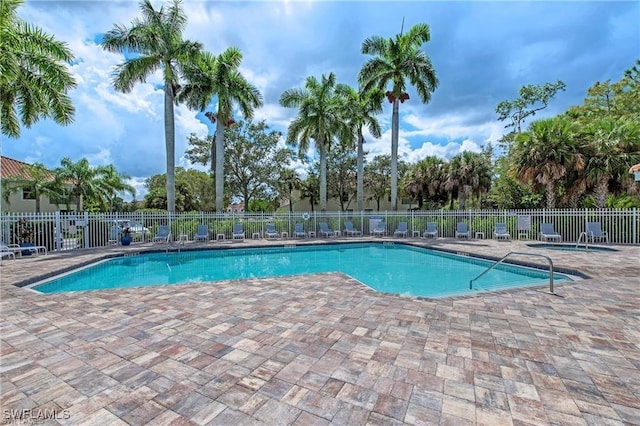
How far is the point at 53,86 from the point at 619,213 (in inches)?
896

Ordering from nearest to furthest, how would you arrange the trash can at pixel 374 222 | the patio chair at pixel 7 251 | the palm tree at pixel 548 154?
1. the patio chair at pixel 7 251
2. the palm tree at pixel 548 154
3. the trash can at pixel 374 222

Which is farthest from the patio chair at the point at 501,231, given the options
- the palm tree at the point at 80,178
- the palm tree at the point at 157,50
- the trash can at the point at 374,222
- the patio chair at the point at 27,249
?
the palm tree at the point at 80,178

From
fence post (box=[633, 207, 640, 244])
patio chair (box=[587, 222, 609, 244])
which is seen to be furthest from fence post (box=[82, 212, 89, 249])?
fence post (box=[633, 207, 640, 244])

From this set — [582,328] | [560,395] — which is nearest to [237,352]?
[560,395]

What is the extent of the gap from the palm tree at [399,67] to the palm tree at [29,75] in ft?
48.4

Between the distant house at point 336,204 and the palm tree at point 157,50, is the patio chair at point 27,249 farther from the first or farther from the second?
the distant house at point 336,204

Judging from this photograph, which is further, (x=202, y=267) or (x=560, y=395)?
(x=202, y=267)

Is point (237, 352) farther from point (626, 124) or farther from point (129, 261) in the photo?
point (626, 124)

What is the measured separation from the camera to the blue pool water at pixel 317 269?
816cm

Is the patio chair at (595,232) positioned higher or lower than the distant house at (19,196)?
lower

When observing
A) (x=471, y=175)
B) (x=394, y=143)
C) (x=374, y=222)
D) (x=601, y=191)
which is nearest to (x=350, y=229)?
(x=374, y=222)

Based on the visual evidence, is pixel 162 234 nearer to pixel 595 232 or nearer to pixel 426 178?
pixel 595 232

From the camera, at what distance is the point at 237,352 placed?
3436 millimetres

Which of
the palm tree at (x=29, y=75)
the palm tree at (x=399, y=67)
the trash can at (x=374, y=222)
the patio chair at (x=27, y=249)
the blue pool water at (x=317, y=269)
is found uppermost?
the palm tree at (x=399, y=67)
